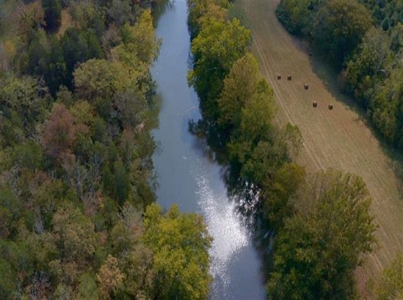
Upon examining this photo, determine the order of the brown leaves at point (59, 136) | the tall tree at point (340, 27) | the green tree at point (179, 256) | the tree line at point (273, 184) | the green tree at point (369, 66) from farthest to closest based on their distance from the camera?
the tall tree at point (340, 27) < the green tree at point (369, 66) < the brown leaves at point (59, 136) < the tree line at point (273, 184) < the green tree at point (179, 256)

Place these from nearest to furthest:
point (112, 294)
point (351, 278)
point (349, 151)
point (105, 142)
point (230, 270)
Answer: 1. point (112, 294)
2. point (351, 278)
3. point (230, 270)
4. point (105, 142)
5. point (349, 151)

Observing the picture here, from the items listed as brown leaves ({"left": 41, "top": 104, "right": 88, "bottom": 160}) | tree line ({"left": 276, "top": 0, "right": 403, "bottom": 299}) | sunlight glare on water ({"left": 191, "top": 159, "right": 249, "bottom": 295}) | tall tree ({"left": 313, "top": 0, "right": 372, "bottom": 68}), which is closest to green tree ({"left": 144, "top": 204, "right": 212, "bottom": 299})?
sunlight glare on water ({"left": 191, "top": 159, "right": 249, "bottom": 295})

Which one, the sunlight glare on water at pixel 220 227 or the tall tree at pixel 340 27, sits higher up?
the tall tree at pixel 340 27

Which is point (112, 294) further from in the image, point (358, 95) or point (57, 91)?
point (358, 95)

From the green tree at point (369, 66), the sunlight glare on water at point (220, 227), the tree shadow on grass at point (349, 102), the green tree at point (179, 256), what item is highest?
the green tree at point (369, 66)

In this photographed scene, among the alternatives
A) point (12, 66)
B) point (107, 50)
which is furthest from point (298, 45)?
point (12, 66)

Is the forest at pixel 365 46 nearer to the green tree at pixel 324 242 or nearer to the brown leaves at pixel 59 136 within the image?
the green tree at pixel 324 242

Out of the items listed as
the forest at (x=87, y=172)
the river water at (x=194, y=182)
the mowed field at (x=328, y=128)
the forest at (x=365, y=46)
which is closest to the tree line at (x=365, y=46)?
the forest at (x=365, y=46)
